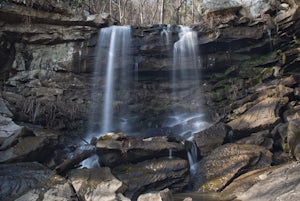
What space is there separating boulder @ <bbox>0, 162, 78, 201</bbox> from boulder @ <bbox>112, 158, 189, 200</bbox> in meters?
1.48

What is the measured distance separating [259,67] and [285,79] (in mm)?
2434

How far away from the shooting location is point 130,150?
844 cm

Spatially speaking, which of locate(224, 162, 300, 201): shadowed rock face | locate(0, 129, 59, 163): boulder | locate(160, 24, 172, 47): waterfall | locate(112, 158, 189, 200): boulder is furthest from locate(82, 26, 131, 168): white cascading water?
locate(224, 162, 300, 201): shadowed rock face

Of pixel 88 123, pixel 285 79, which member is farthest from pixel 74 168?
pixel 285 79

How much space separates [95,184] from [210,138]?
407 cm

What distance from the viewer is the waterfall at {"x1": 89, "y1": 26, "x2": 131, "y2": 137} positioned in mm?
14172

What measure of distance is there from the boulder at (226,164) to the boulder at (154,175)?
0.49m

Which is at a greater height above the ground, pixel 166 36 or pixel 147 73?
Answer: pixel 166 36

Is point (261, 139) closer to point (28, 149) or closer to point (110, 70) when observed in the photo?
point (28, 149)

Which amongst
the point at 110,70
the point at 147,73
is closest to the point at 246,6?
the point at 147,73

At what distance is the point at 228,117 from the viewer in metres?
11.4

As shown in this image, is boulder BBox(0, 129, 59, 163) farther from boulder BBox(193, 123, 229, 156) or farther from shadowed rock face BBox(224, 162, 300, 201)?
shadowed rock face BBox(224, 162, 300, 201)

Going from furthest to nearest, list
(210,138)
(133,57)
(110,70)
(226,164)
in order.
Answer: (110,70)
(133,57)
(210,138)
(226,164)

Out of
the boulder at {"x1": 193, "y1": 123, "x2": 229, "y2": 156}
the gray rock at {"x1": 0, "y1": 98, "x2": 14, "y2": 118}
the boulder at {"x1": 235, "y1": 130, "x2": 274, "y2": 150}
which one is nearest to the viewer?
the boulder at {"x1": 235, "y1": 130, "x2": 274, "y2": 150}
